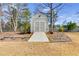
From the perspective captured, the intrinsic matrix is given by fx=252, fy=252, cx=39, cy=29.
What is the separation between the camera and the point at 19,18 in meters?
2.36

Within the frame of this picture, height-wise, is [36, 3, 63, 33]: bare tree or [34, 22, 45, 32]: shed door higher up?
[36, 3, 63, 33]: bare tree

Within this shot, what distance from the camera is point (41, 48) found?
233 centimetres

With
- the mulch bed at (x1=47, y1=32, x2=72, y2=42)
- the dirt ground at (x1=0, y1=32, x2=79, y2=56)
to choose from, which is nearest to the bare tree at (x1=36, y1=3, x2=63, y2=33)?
the mulch bed at (x1=47, y1=32, x2=72, y2=42)

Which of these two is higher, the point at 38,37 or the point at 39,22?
the point at 39,22

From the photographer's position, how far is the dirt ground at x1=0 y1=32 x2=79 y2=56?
2314 mm

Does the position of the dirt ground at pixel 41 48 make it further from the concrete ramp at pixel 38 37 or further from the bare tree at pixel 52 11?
the bare tree at pixel 52 11

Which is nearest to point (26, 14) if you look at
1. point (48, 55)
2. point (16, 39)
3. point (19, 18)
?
point (19, 18)

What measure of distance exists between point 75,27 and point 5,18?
66 cm

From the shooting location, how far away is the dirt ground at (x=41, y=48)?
2.31 m

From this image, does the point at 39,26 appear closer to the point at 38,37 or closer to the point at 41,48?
the point at 38,37

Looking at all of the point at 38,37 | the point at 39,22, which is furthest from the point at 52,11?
the point at 38,37

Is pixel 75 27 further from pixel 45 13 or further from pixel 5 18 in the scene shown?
pixel 5 18

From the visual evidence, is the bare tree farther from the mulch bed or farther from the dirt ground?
the dirt ground

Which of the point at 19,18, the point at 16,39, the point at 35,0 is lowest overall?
the point at 16,39
